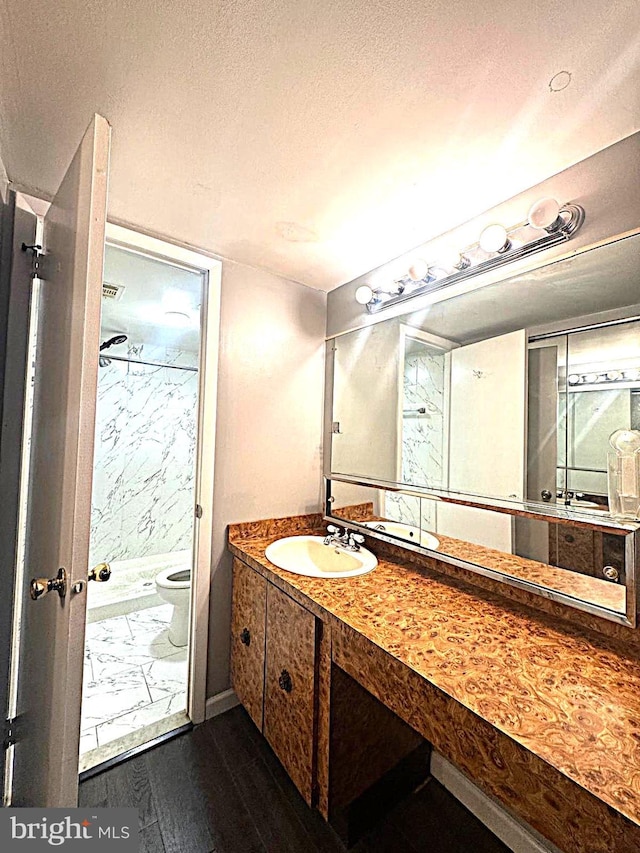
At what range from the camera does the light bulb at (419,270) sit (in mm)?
1513

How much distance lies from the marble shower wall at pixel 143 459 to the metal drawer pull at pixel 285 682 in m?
2.11

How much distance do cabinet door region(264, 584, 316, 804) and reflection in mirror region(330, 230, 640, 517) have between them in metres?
0.72

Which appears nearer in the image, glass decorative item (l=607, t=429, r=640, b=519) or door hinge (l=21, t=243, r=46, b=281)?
glass decorative item (l=607, t=429, r=640, b=519)

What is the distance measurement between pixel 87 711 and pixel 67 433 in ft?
5.67

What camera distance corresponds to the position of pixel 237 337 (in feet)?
Answer: 5.98

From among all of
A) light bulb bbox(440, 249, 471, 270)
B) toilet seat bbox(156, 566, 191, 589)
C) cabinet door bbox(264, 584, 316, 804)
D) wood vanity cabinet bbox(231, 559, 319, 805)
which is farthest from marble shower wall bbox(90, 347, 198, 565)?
light bulb bbox(440, 249, 471, 270)

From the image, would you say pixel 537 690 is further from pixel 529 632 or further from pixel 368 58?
pixel 368 58

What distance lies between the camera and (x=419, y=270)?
152 centimetres

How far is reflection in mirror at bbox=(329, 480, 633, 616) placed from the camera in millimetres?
1040

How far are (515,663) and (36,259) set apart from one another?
1841 millimetres

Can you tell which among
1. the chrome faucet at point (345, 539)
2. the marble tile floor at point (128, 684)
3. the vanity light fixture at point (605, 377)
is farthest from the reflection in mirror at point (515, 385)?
the marble tile floor at point (128, 684)

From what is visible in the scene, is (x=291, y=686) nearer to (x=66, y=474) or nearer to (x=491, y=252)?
(x=66, y=474)

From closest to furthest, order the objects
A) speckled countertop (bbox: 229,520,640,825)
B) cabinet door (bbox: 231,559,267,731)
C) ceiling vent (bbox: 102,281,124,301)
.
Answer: speckled countertop (bbox: 229,520,640,825)
cabinet door (bbox: 231,559,267,731)
ceiling vent (bbox: 102,281,124,301)

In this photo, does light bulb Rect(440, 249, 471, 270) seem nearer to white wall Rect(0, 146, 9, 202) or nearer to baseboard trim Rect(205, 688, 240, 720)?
white wall Rect(0, 146, 9, 202)
